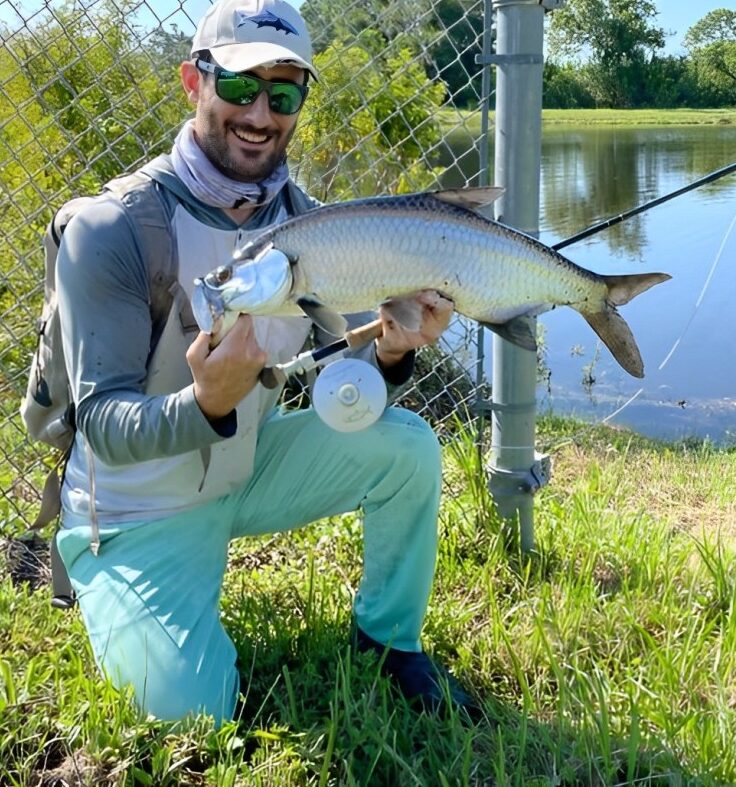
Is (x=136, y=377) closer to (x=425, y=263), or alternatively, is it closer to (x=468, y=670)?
(x=425, y=263)

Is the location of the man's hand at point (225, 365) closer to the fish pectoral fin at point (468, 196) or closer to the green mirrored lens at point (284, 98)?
the fish pectoral fin at point (468, 196)

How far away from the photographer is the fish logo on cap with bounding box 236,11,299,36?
2361 millimetres

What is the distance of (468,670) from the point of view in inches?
99.7

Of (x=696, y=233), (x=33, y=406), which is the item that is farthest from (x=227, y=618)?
(x=696, y=233)

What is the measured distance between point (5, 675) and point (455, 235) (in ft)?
5.12

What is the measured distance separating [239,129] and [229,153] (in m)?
0.07

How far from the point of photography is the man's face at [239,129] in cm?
236

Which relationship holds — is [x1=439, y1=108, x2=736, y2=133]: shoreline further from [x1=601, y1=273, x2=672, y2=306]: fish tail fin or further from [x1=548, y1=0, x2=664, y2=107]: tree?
[x1=601, y1=273, x2=672, y2=306]: fish tail fin

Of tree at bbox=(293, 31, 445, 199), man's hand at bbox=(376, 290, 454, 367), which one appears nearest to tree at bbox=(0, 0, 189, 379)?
tree at bbox=(293, 31, 445, 199)

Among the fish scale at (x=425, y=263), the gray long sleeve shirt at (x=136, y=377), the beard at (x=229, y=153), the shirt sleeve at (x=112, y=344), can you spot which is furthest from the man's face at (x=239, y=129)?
the fish scale at (x=425, y=263)

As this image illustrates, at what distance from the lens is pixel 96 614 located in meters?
2.34

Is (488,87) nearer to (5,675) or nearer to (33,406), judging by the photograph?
(33,406)

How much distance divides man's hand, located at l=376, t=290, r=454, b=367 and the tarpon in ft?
0.09

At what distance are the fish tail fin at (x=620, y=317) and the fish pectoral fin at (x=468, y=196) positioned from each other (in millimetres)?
351
